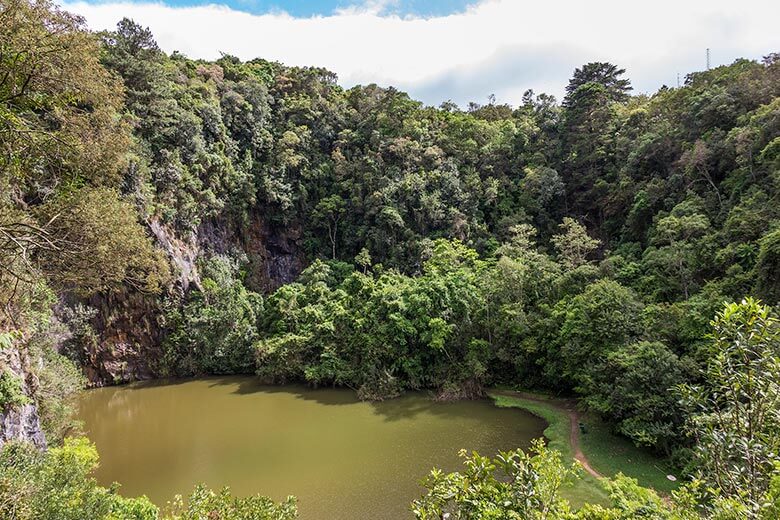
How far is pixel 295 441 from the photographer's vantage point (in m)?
12.4

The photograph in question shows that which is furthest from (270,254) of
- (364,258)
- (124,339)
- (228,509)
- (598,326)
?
(228,509)

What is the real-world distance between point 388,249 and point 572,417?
14003 mm

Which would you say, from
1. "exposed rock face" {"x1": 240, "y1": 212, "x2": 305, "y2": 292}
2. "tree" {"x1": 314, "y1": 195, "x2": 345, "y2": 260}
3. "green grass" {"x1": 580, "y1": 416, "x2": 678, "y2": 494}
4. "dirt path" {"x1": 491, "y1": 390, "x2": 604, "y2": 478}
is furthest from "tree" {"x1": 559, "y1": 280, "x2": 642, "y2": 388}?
"exposed rock face" {"x1": 240, "y1": 212, "x2": 305, "y2": 292}

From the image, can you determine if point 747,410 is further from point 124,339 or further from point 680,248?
point 124,339

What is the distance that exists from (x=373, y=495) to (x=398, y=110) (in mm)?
24722

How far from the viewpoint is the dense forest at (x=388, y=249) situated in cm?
502

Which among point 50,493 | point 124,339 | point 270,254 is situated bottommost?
point 124,339

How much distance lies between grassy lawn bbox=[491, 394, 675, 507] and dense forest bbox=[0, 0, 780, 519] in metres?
0.67

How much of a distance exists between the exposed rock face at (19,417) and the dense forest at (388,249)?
0.14 meters

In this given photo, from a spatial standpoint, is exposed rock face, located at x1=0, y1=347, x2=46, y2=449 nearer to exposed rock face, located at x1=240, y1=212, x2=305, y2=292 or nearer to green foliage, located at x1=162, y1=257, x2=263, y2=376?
green foliage, located at x1=162, y1=257, x2=263, y2=376

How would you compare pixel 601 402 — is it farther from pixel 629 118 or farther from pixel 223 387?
pixel 629 118

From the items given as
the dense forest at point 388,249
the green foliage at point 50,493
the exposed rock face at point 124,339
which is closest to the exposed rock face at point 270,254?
the dense forest at point 388,249

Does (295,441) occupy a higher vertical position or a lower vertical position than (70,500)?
lower

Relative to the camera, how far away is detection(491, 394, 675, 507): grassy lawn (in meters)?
8.95
